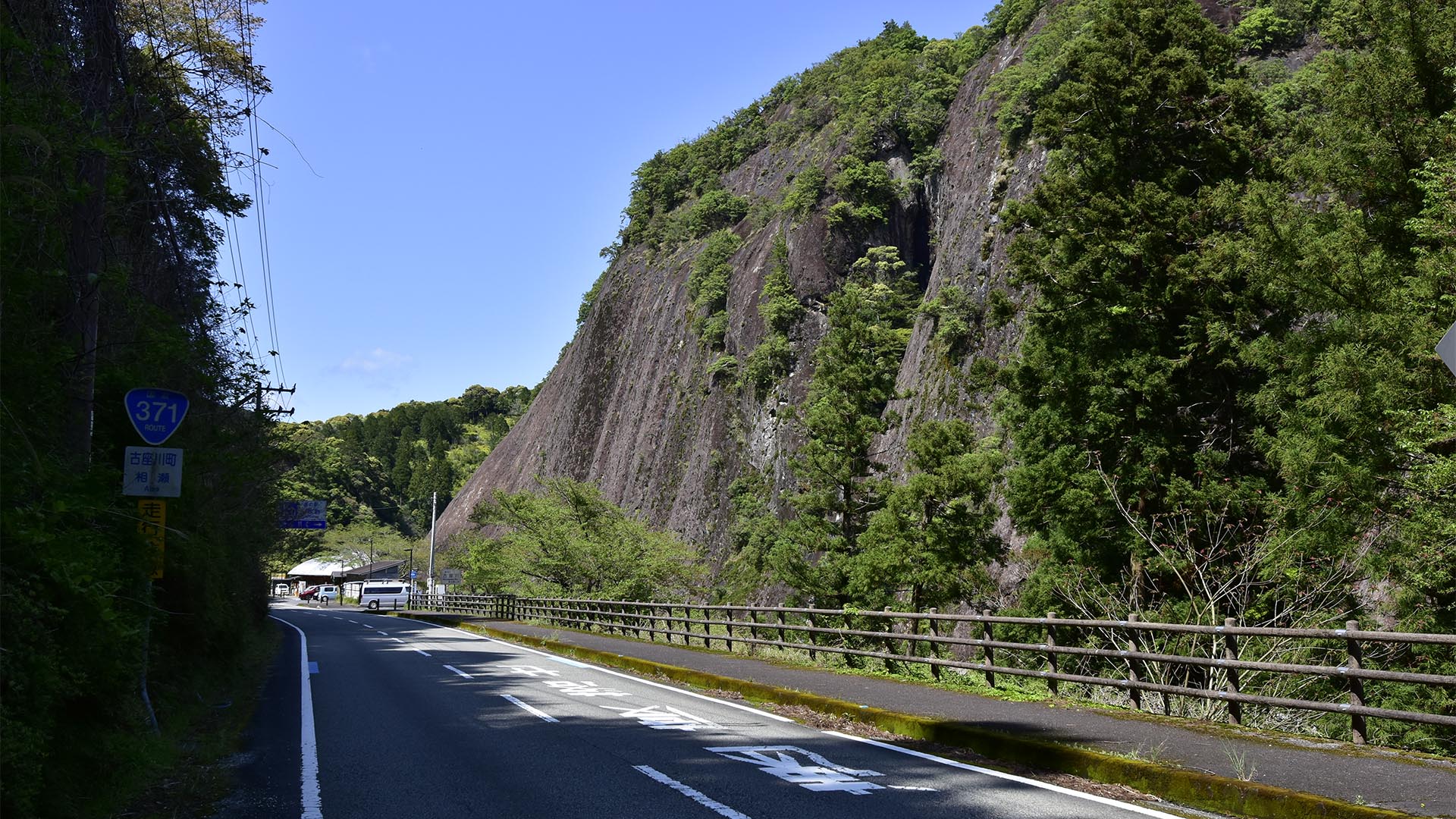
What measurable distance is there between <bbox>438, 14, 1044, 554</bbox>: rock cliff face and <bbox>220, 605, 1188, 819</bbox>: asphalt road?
22.6 meters

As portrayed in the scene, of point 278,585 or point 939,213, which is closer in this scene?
point 939,213

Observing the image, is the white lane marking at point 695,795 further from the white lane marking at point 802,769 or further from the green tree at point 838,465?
the green tree at point 838,465

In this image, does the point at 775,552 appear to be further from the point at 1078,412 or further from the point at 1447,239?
the point at 1447,239

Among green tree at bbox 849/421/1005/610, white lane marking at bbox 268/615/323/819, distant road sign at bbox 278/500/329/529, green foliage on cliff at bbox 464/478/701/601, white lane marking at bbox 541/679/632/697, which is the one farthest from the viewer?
green foliage on cliff at bbox 464/478/701/601

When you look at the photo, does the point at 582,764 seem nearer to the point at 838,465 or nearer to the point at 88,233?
the point at 88,233

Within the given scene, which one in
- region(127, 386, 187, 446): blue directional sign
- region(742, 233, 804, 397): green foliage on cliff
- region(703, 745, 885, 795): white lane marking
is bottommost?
region(703, 745, 885, 795): white lane marking

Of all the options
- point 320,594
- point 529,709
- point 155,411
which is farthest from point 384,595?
point 155,411

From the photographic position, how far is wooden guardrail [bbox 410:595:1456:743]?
827 centimetres

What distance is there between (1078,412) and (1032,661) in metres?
5.93

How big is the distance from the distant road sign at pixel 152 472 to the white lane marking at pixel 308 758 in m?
2.87

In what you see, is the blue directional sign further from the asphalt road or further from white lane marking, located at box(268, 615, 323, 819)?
white lane marking, located at box(268, 615, 323, 819)

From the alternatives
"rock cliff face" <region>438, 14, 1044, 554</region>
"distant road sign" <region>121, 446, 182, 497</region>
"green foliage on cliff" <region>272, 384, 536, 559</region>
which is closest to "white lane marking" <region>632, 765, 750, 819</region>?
"distant road sign" <region>121, 446, 182, 497</region>

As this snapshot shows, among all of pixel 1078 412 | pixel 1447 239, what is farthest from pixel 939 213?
pixel 1447 239

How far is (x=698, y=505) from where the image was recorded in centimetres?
6138
